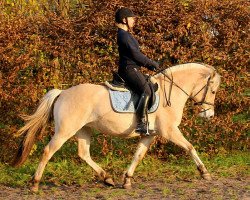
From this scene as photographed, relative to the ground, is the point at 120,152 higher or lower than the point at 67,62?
lower

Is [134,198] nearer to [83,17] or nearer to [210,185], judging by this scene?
[210,185]

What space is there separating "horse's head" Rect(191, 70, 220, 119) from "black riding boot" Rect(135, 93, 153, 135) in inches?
37.9

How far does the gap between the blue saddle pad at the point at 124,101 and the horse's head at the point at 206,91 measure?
2.72 ft

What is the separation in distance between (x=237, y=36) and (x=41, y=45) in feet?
11.2

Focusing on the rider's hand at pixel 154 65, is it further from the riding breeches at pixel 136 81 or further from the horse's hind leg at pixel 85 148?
the horse's hind leg at pixel 85 148

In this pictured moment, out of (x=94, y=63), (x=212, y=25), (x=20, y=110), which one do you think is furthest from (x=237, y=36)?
(x=20, y=110)

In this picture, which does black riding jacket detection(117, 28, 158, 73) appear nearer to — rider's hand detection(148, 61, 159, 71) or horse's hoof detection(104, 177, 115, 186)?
rider's hand detection(148, 61, 159, 71)

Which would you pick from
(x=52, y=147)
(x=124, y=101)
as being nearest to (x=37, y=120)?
(x=52, y=147)

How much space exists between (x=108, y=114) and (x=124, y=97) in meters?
0.33

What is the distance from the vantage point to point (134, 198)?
7.48 m

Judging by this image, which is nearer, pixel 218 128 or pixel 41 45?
pixel 41 45

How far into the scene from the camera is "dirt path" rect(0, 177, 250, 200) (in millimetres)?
7548

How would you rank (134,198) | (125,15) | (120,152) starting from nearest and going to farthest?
(134,198)
(125,15)
(120,152)

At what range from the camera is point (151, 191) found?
7.89 m
